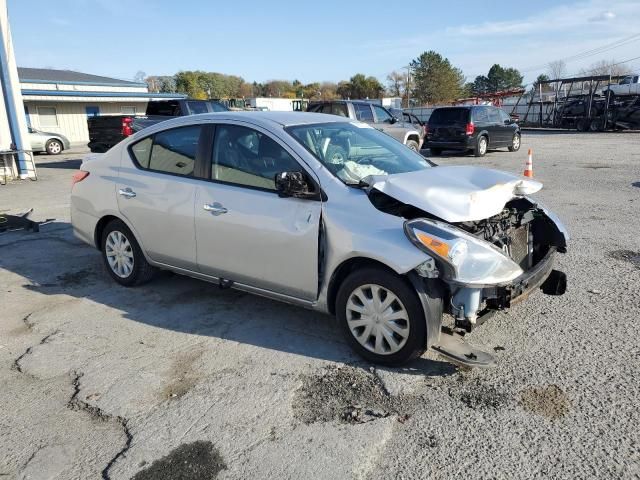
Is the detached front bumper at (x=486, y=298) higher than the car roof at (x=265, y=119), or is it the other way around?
the car roof at (x=265, y=119)


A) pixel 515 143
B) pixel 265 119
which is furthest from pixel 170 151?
pixel 515 143

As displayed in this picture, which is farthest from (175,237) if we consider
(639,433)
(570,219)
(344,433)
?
(570,219)

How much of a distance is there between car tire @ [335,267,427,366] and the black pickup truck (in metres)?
12.6

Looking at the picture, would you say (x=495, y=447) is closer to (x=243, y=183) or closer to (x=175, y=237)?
(x=243, y=183)

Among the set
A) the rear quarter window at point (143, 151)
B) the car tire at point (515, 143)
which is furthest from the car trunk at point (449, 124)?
the rear quarter window at point (143, 151)

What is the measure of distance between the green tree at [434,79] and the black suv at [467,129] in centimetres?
5105

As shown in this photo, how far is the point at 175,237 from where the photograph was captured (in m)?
4.71

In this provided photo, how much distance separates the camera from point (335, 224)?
3.70 metres

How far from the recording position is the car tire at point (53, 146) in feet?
74.5

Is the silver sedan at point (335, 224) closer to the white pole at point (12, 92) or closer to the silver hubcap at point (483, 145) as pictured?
the white pole at point (12, 92)

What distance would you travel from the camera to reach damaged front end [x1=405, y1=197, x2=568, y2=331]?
3.30m

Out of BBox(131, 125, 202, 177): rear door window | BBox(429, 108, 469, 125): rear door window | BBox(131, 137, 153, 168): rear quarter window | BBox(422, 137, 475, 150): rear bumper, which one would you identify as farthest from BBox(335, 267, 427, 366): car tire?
BBox(429, 108, 469, 125): rear door window

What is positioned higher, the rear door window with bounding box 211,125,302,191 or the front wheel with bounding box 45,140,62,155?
the rear door window with bounding box 211,125,302,191

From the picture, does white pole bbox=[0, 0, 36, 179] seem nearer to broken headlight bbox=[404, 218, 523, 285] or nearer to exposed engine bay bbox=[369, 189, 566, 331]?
exposed engine bay bbox=[369, 189, 566, 331]
